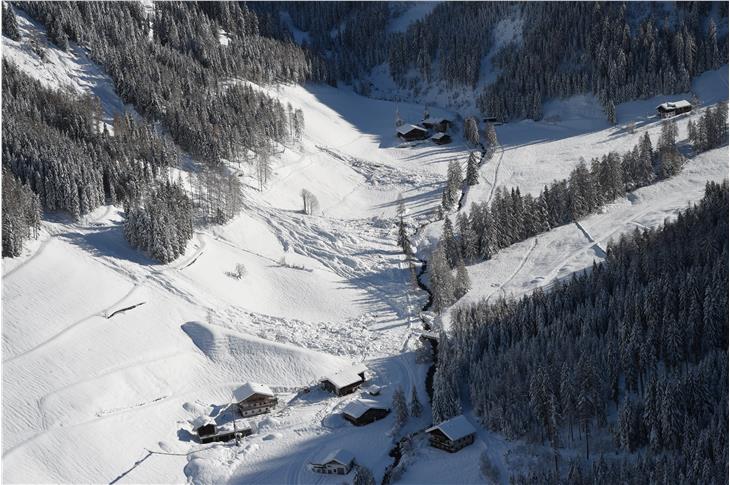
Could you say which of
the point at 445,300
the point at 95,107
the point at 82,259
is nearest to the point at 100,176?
the point at 82,259

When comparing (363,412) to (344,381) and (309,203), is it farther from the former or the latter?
(309,203)

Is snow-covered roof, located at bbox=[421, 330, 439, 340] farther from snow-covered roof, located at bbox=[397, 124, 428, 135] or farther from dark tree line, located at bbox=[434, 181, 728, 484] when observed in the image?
snow-covered roof, located at bbox=[397, 124, 428, 135]

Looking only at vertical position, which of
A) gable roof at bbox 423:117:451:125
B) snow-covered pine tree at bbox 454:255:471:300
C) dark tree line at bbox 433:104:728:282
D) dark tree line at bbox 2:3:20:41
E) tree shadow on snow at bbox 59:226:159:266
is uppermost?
dark tree line at bbox 2:3:20:41

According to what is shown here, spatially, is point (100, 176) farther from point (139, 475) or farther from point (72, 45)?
point (72, 45)

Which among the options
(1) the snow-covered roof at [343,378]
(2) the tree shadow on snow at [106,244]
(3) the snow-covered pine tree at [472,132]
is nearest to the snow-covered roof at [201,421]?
(1) the snow-covered roof at [343,378]

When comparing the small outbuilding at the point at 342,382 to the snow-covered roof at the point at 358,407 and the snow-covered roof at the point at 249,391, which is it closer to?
the snow-covered roof at the point at 358,407

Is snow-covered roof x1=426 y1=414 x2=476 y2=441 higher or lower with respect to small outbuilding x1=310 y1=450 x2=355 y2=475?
higher

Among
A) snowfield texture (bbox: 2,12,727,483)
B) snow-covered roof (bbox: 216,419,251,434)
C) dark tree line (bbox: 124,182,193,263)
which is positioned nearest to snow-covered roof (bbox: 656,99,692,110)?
snowfield texture (bbox: 2,12,727,483)
